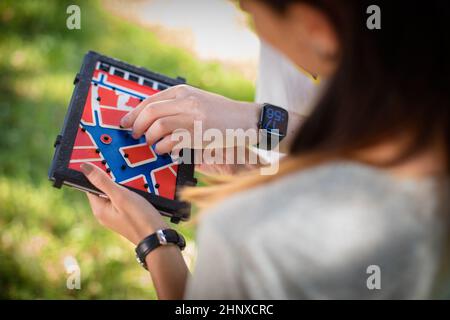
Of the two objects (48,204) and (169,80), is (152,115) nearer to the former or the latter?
(169,80)

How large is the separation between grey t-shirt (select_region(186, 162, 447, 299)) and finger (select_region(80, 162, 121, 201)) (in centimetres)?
38

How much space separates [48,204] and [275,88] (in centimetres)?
96

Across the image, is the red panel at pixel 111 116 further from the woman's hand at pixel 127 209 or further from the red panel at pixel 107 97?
the woman's hand at pixel 127 209

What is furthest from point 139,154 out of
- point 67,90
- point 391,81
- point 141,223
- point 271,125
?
point 67,90

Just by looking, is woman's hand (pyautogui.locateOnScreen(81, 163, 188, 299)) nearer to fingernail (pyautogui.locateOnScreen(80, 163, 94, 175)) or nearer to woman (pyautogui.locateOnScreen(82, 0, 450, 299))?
fingernail (pyautogui.locateOnScreen(80, 163, 94, 175))

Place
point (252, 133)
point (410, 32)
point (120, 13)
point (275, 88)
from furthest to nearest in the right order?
1. point (120, 13)
2. point (275, 88)
3. point (252, 133)
4. point (410, 32)

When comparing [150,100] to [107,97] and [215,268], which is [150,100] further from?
[215,268]

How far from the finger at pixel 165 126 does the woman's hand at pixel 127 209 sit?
119mm

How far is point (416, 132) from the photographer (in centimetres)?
78

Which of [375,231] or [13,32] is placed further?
[13,32]

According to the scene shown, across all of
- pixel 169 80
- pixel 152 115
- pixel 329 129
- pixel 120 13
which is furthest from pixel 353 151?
pixel 120 13

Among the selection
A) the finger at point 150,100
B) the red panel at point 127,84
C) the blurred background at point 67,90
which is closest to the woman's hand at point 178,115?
the finger at point 150,100

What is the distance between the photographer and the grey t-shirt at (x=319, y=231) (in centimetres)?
77

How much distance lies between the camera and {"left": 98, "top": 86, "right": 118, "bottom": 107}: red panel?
4.22 ft
